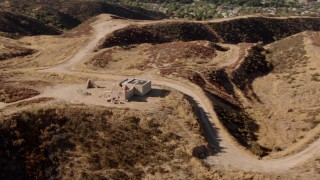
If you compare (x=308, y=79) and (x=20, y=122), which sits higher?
(x=308, y=79)

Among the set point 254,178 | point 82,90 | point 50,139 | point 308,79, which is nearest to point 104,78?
point 82,90

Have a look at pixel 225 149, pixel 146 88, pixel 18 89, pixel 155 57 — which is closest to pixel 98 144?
pixel 146 88

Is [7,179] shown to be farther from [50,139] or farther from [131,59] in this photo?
[131,59]

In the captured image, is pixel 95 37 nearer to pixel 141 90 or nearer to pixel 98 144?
pixel 141 90

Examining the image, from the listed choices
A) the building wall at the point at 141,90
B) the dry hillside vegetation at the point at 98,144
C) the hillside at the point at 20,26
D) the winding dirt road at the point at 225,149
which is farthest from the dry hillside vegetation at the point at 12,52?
the dry hillside vegetation at the point at 98,144

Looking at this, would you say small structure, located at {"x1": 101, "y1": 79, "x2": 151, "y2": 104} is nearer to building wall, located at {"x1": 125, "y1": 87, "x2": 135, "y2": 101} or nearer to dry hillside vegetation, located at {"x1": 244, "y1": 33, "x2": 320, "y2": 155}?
building wall, located at {"x1": 125, "y1": 87, "x2": 135, "y2": 101}

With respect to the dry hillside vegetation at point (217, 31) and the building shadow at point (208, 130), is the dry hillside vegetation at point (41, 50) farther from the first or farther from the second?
the building shadow at point (208, 130)

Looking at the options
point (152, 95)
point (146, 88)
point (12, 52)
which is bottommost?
point (152, 95)

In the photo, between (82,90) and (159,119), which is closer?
(159,119)
